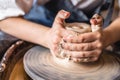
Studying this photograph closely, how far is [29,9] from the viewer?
139 centimetres

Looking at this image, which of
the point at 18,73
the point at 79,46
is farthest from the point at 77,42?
the point at 18,73

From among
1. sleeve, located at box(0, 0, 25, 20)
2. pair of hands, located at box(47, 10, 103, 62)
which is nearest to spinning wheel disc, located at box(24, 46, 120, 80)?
pair of hands, located at box(47, 10, 103, 62)

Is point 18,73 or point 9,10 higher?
point 9,10

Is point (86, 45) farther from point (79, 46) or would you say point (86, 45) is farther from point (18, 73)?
point (18, 73)

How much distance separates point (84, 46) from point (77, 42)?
0.11ft

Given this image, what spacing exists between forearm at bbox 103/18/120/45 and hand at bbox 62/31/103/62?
0.39 feet

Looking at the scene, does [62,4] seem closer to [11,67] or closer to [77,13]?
[77,13]

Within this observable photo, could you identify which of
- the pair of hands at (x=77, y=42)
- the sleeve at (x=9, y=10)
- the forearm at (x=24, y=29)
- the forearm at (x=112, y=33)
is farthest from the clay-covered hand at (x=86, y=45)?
the sleeve at (x=9, y=10)

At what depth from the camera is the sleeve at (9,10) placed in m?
1.31

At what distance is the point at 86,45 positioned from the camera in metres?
1.06

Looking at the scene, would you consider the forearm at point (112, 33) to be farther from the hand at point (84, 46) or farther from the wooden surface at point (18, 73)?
the wooden surface at point (18, 73)

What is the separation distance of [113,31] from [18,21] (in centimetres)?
50

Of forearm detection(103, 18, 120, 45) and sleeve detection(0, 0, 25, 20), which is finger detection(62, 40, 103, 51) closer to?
forearm detection(103, 18, 120, 45)

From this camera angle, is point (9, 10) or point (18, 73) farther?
point (9, 10)
